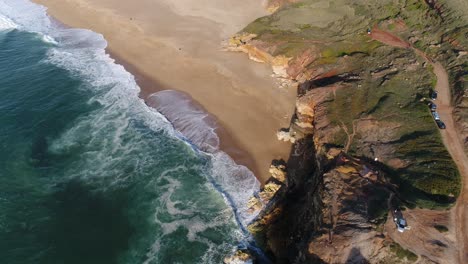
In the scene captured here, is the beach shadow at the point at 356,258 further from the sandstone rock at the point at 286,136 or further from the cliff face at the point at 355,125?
the sandstone rock at the point at 286,136

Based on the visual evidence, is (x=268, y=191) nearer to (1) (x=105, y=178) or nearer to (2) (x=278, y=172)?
(2) (x=278, y=172)

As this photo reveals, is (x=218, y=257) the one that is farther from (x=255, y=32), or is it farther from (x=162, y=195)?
(x=255, y=32)

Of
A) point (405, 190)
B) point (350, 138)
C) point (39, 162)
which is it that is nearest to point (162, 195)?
point (39, 162)

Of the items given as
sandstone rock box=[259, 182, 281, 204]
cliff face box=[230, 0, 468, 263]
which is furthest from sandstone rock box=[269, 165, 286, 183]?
sandstone rock box=[259, 182, 281, 204]

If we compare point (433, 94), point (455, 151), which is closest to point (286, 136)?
point (433, 94)

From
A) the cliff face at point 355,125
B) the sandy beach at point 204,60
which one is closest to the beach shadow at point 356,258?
the cliff face at point 355,125
